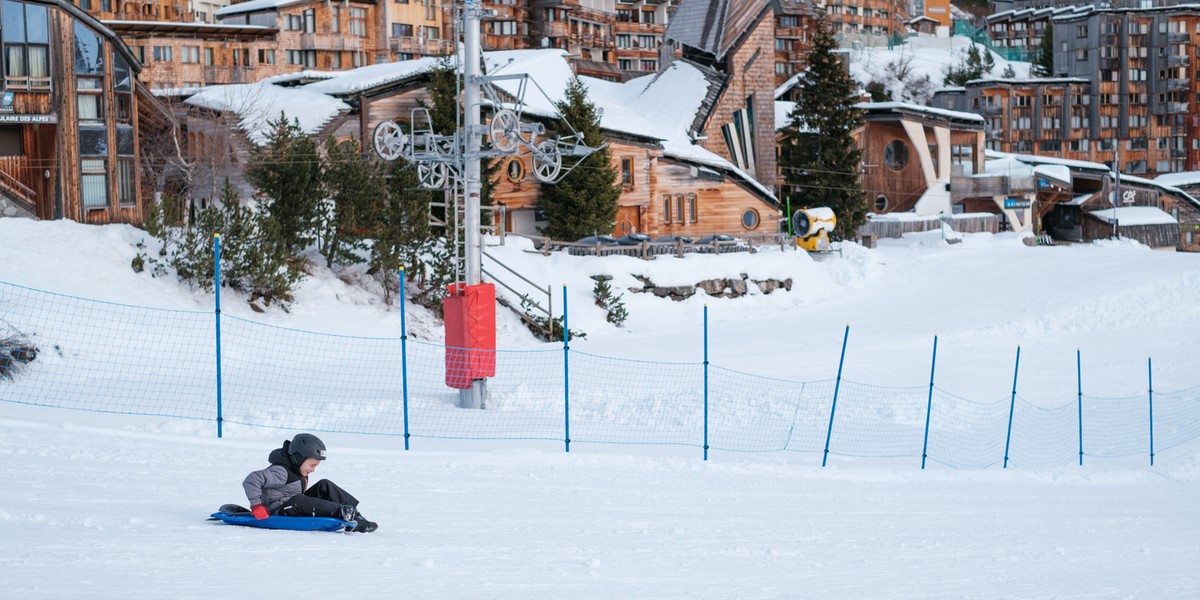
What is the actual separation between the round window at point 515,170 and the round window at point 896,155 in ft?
90.3

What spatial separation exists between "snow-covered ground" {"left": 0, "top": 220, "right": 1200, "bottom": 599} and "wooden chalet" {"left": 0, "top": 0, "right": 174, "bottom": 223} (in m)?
2.18

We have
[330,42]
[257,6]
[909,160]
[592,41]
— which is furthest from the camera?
[592,41]

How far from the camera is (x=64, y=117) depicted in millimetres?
32469

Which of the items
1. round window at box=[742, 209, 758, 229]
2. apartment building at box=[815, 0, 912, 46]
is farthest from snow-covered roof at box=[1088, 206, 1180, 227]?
apartment building at box=[815, 0, 912, 46]

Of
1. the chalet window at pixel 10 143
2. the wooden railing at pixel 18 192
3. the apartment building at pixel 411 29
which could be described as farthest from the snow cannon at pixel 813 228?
the apartment building at pixel 411 29

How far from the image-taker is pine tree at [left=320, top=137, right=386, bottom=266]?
109 ft

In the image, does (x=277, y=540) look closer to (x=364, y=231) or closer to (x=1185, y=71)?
(x=364, y=231)

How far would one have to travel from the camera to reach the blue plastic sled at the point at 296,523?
11.4 meters

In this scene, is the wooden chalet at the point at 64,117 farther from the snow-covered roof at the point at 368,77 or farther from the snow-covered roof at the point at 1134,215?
the snow-covered roof at the point at 1134,215

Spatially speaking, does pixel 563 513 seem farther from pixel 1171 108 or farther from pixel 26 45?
pixel 1171 108

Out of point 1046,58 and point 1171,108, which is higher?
point 1046,58

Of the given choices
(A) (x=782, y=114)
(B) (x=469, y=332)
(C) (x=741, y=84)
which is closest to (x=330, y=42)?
(C) (x=741, y=84)

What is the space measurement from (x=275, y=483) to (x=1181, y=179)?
90891 millimetres

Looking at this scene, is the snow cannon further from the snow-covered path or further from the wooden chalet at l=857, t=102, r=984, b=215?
the snow-covered path
